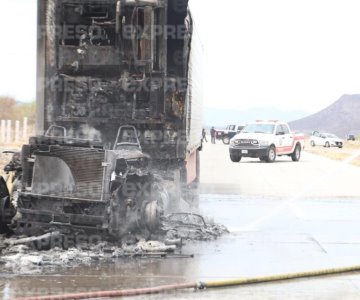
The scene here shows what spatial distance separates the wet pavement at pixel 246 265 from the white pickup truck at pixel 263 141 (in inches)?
793

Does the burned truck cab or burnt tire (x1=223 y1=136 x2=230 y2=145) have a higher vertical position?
burnt tire (x1=223 y1=136 x2=230 y2=145)

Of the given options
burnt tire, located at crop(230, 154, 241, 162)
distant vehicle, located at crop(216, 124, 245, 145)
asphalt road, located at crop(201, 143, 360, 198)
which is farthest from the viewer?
distant vehicle, located at crop(216, 124, 245, 145)

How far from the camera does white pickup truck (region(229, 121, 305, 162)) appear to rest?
33.5 metres

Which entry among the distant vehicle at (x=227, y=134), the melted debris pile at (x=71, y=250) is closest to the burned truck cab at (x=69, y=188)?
the melted debris pile at (x=71, y=250)

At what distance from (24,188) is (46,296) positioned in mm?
2599

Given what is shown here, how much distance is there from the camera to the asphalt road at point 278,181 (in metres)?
19.2

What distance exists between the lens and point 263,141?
110ft

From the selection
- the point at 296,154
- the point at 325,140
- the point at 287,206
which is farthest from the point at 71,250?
the point at 325,140

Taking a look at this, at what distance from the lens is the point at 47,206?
8734 millimetres

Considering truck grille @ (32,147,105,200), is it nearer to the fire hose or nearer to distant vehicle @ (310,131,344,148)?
the fire hose

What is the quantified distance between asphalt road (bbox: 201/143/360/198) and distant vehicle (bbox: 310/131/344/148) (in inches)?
1364

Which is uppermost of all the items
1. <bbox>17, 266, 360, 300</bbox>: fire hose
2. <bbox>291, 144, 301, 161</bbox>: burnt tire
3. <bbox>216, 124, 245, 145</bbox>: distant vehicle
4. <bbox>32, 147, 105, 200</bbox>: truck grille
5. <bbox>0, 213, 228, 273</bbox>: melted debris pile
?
<bbox>216, 124, 245, 145</bbox>: distant vehicle

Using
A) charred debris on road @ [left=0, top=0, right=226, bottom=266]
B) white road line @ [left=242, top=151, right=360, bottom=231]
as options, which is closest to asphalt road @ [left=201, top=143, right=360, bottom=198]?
white road line @ [left=242, top=151, right=360, bottom=231]

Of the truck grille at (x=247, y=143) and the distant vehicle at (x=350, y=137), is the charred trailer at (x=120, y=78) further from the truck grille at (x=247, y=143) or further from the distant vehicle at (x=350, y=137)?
the distant vehicle at (x=350, y=137)
